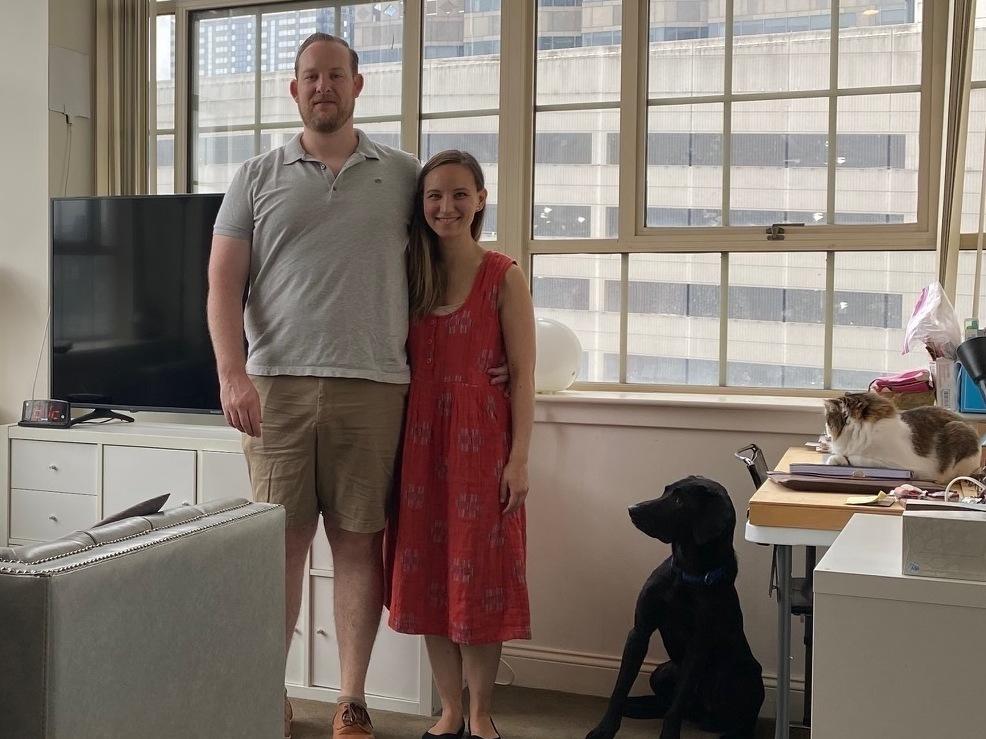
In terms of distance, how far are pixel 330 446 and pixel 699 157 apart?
1.44 m

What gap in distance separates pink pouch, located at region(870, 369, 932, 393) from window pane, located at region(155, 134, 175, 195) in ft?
8.17

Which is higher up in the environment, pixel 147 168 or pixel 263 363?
pixel 147 168

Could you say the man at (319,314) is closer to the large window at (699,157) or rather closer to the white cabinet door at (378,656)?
the white cabinet door at (378,656)

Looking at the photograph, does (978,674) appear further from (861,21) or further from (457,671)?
(861,21)

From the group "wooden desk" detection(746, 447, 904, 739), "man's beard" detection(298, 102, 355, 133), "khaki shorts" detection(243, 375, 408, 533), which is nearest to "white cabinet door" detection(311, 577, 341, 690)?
"khaki shorts" detection(243, 375, 408, 533)

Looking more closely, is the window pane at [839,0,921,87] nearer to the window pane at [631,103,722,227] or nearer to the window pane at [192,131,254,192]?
the window pane at [631,103,722,227]

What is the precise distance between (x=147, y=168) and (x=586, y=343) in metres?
1.69

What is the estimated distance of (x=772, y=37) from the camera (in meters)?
3.00

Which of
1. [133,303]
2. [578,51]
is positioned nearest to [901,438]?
[578,51]

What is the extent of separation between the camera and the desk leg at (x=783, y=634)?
189 centimetres

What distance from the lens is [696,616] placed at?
96.6 inches

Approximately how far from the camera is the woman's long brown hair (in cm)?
244

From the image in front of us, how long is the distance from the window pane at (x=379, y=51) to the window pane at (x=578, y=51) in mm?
495

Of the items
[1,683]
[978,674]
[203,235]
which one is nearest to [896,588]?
[978,674]
